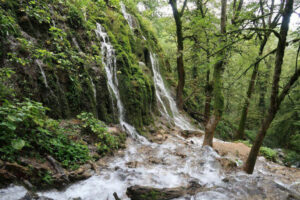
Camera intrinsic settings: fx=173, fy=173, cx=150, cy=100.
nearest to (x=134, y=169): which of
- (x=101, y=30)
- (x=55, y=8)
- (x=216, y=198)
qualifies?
(x=216, y=198)

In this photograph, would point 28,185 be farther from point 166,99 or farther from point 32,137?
point 166,99

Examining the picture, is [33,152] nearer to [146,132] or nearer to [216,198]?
[216,198]

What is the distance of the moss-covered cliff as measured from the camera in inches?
151

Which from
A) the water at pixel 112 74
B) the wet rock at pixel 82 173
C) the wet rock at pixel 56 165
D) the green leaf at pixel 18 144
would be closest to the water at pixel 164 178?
the wet rock at pixel 82 173

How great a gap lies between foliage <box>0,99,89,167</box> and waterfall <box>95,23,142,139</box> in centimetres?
312

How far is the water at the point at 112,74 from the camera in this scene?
7406mm

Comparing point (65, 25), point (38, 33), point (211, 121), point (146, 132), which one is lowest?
point (146, 132)

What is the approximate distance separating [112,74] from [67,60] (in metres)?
4.06

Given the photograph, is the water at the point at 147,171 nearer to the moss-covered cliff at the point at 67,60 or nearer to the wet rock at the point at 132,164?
the wet rock at the point at 132,164

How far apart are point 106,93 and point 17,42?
10.8 feet

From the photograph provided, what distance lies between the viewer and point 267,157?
8617 millimetres

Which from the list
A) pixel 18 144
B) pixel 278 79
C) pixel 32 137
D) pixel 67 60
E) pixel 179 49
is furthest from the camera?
pixel 179 49

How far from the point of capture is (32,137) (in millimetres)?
3400

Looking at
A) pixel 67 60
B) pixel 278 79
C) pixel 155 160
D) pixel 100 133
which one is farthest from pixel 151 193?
pixel 278 79
